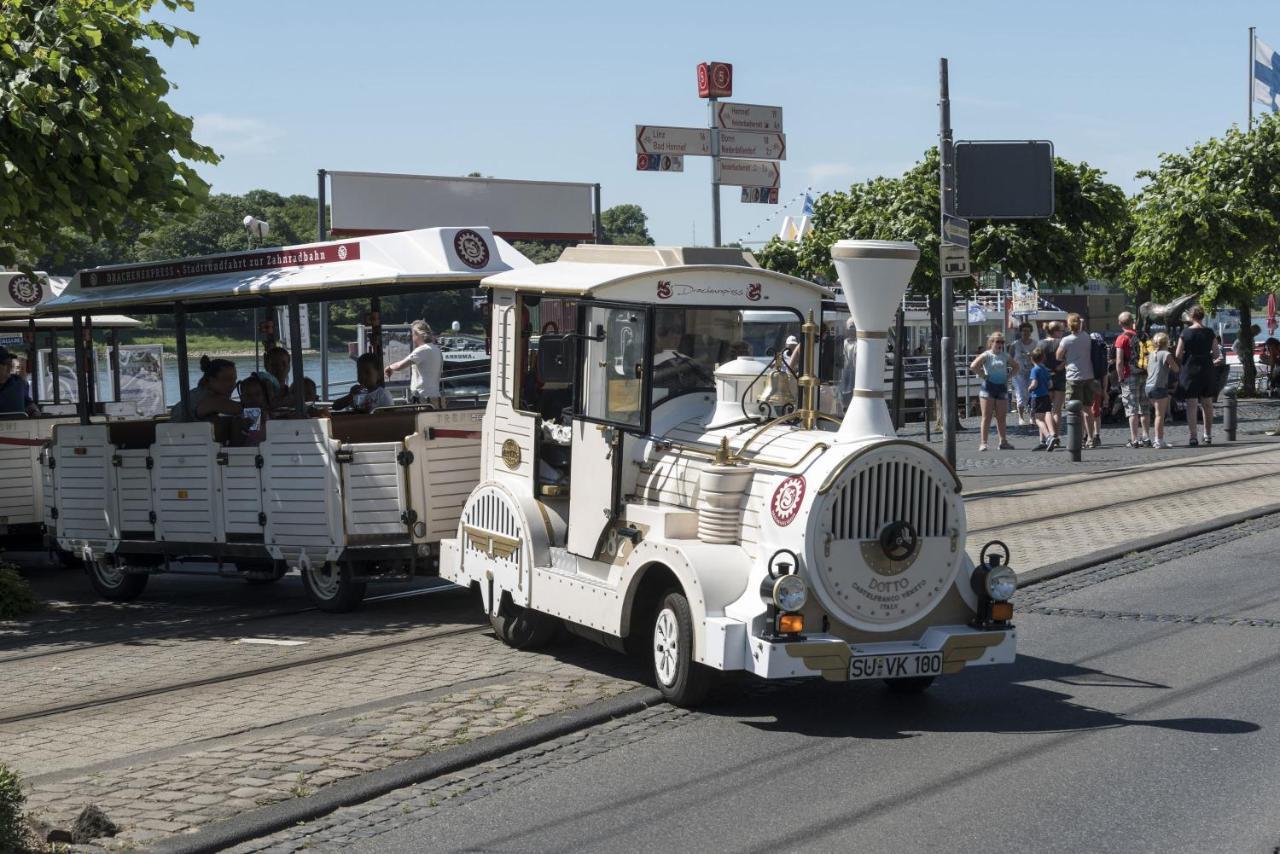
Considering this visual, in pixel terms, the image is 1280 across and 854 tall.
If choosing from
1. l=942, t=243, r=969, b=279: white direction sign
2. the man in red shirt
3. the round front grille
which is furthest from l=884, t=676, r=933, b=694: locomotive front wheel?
the man in red shirt

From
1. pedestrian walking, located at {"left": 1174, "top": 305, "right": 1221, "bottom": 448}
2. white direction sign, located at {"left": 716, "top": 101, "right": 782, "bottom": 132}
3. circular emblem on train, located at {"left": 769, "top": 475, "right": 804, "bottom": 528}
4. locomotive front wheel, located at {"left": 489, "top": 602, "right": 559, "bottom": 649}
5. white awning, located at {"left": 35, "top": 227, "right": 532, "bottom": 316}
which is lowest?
locomotive front wheel, located at {"left": 489, "top": 602, "right": 559, "bottom": 649}

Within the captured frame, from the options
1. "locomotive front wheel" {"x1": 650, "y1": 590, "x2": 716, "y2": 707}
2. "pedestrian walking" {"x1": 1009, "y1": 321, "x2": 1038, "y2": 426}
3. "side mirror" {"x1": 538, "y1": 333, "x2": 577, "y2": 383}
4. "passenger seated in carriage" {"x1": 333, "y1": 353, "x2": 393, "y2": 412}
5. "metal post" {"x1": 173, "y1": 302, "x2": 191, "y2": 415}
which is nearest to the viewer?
"locomotive front wheel" {"x1": 650, "y1": 590, "x2": 716, "y2": 707}

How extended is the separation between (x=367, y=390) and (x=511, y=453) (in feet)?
11.0

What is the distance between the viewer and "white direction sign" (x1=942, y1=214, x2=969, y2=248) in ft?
51.6

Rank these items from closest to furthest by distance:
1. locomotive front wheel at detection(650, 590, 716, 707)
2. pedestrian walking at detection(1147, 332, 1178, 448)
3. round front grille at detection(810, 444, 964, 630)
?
1. round front grille at detection(810, 444, 964, 630)
2. locomotive front wheel at detection(650, 590, 716, 707)
3. pedestrian walking at detection(1147, 332, 1178, 448)

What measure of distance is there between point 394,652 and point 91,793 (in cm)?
361

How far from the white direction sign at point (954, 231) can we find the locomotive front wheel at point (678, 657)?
8132 mm

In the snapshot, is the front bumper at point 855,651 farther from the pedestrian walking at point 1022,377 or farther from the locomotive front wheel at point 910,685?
the pedestrian walking at point 1022,377

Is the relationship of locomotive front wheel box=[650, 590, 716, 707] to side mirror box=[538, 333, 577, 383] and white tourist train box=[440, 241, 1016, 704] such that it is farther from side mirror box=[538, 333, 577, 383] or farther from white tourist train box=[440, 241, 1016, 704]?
side mirror box=[538, 333, 577, 383]

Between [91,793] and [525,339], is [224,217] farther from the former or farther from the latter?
[91,793]

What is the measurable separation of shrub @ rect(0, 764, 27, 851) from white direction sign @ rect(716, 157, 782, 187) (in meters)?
10.8

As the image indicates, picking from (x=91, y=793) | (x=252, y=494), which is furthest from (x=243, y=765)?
(x=252, y=494)

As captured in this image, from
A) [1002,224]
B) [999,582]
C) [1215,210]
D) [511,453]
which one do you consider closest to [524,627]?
[511,453]

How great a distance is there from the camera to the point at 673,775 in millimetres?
7188
